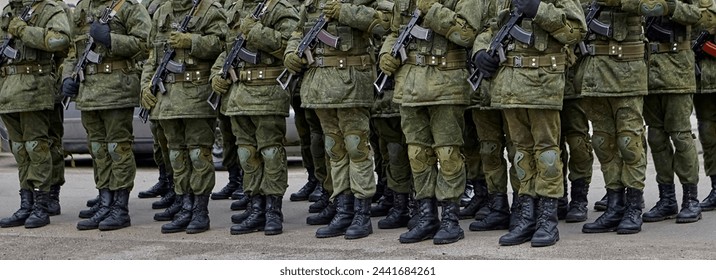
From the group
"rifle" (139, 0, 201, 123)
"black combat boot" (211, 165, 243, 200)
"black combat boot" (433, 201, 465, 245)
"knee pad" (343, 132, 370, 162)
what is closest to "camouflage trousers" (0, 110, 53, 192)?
"rifle" (139, 0, 201, 123)

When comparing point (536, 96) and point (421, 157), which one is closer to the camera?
point (536, 96)

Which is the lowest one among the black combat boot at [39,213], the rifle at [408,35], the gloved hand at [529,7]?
the black combat boot at [39,213]

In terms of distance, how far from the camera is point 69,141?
1533 centimetres

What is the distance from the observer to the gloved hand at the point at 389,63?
8.35 m

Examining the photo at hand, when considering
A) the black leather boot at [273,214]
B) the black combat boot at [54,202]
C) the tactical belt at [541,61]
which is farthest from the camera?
the black combat boot at [54,202]

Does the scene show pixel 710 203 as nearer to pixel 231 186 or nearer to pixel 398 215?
pixel 398 215

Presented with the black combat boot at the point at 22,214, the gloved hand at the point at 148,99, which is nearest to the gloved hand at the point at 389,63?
the gloved hand at the point at 148,99

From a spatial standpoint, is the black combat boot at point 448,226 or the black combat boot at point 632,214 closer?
the black combat boot at point 448,226

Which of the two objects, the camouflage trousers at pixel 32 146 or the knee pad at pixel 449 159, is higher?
the knee pad at pixel 449 159

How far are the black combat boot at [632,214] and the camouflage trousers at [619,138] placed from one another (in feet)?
0.20

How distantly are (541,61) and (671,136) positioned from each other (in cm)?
171

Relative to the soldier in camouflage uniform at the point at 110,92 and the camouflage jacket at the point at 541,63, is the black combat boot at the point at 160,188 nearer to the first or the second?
the soldier in camouflage uniform at the point at 110,92

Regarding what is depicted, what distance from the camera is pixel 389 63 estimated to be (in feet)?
27.4

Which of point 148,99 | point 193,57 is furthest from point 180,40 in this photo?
point 148,99
